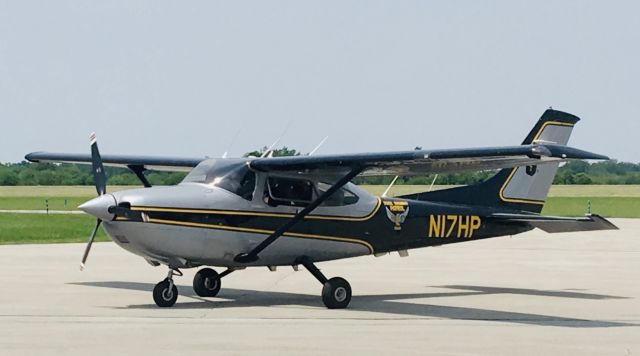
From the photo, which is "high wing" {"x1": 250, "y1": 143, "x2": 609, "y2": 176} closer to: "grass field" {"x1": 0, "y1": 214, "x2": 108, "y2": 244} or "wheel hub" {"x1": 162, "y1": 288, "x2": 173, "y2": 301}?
"wheel hub" {"x1": 162, "y1": 288, "x2": 173, "y2": 301}

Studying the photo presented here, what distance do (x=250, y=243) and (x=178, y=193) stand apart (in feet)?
4.21

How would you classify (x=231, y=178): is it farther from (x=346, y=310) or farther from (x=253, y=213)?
(x=346, y=310)

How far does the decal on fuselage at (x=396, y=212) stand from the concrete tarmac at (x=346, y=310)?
1.17 metres

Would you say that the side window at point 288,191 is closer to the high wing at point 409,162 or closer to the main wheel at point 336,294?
the high wing at point 409,162

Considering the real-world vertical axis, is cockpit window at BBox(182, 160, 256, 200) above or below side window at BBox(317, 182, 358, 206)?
above

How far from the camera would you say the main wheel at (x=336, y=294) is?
665 inches

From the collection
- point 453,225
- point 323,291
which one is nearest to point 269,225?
point 323,291

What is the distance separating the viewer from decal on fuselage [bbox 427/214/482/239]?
744 inches

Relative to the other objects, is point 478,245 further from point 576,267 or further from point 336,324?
point 336,324

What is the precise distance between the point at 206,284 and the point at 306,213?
2.22 metres

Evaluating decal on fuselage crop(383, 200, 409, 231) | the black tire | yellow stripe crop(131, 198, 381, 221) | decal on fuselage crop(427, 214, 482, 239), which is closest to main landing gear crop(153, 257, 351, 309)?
yellow stripe crop(131, 198, 381, 221)

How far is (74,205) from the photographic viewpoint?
267ft

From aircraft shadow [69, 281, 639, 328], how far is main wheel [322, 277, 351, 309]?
0.67 feet

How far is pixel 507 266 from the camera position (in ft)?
84.0
